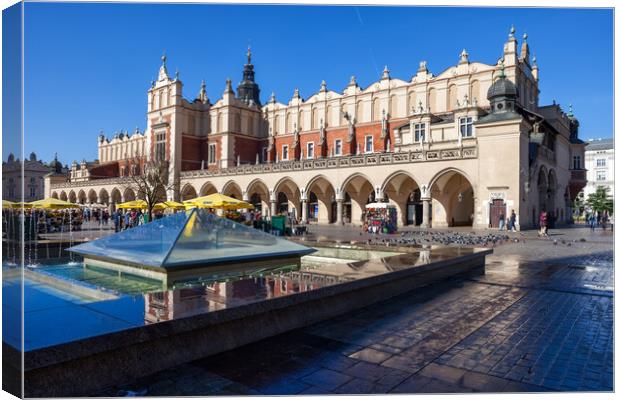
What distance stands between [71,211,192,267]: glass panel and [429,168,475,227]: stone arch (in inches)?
948

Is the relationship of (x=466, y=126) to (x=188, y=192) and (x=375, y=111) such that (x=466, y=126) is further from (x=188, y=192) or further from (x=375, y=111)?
(x=188, y=192)

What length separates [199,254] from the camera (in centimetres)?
657

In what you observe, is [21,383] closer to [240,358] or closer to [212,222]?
[240,358]

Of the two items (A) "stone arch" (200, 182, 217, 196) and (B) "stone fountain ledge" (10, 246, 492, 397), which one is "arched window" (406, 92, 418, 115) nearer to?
(A) "stone arch" (200, 182, 217, 196)

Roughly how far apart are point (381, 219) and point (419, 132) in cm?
1228

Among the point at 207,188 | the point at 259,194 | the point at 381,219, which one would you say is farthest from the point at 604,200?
the point at 207,188

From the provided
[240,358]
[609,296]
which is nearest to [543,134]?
[609,296]

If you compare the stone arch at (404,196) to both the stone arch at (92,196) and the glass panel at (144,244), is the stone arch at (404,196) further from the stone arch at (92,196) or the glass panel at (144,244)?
the stone arch at (92,196)

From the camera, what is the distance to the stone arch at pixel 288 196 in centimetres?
3662

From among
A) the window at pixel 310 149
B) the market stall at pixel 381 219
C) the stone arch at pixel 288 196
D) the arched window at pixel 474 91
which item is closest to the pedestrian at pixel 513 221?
the market stall at pixel 381 219

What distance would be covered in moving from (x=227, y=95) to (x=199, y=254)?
4352 cm

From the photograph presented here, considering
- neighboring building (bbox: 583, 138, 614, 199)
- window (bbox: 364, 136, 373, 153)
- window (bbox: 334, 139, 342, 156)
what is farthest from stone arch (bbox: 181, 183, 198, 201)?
neighboring building (bbox: 583, 138, 614, 199)

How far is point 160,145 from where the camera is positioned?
48875 mm

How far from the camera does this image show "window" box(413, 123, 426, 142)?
3422 centimetres
